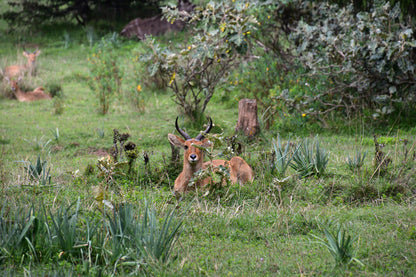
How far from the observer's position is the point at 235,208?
18.5 ft

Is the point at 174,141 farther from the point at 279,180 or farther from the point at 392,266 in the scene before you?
the point at 392,266

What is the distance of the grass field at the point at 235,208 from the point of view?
4.16 meters

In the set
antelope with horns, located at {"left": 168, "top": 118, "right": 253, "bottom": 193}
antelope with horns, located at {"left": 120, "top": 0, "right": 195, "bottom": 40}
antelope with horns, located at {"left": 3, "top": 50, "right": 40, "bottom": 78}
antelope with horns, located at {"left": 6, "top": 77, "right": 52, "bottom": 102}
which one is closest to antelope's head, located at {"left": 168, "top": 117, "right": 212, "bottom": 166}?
antelope with horns, located at {"left": 168, "top": 118, "right": 253, "bottom": 193}

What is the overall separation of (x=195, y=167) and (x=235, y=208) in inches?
33.9

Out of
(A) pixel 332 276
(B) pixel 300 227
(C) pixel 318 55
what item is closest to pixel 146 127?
(C) pixel 318 55

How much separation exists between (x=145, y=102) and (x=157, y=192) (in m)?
6.33

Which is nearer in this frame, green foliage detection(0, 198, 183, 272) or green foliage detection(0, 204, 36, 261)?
green foliage detection(0, 198, 183, 272)

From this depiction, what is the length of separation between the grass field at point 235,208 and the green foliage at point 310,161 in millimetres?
117

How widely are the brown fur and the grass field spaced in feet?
0.71

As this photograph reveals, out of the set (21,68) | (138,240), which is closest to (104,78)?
(21,68)

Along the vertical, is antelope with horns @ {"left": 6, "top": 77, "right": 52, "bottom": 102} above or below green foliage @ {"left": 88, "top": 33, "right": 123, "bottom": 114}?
below

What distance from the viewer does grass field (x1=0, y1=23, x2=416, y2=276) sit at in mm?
4164

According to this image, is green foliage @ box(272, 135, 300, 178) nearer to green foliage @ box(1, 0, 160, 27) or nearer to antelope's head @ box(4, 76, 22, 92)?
antelope's head @ box(4, 76, 22, 92)

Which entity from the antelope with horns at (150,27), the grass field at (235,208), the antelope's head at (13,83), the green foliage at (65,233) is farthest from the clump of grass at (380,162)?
the antelope with horns at (150,27)
